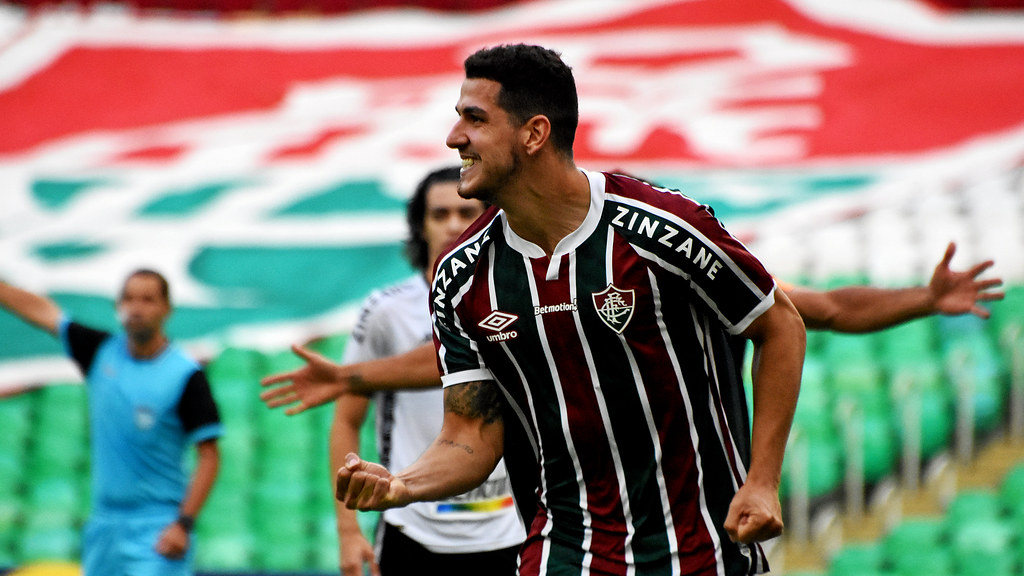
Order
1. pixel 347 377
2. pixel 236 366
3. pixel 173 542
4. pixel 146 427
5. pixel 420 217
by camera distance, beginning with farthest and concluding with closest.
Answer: pixel 236 366
pixel 146 427
pixel 173 542
pixel 420 217
pixel 347 377

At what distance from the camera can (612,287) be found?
2.76 metres

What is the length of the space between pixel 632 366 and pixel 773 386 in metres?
0.33


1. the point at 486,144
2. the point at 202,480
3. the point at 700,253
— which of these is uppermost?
the point at 486,144

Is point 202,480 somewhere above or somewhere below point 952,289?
below

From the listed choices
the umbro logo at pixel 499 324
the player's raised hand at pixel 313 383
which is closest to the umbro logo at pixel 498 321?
the umbro logo at pixel 499 324

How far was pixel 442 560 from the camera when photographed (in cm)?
407

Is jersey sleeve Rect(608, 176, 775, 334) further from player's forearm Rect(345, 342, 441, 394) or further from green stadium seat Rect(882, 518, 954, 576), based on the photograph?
green stadium seat Rect(882, 518, 954, 576)

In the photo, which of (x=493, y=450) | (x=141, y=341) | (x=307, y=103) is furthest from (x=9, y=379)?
(x=493, y=450)

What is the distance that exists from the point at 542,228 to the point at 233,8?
9491 mm

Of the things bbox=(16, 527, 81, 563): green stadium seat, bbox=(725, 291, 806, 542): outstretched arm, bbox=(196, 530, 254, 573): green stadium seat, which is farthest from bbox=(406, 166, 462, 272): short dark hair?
bbox=(16, 527, 81, 563): green stadium seat

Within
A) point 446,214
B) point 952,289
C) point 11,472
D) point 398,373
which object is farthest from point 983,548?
point 11,472

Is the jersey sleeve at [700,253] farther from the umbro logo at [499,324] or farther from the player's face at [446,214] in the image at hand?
the player's face at [446,214]

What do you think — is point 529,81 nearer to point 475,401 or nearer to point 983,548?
point 475,401

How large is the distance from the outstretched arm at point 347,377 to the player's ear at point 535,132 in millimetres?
1024
